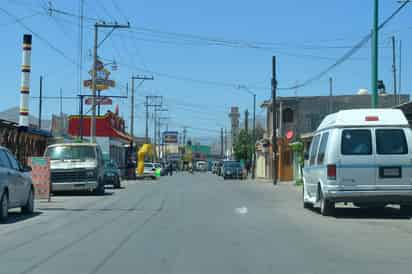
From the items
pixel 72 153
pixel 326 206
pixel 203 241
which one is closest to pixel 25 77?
pixel 72 153

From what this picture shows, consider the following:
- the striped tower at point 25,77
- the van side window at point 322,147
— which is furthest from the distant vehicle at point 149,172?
the van side window at point 322,147

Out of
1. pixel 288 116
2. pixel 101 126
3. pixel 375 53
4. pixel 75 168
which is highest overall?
pixel 288 116

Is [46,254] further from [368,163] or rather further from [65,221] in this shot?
[368,163]

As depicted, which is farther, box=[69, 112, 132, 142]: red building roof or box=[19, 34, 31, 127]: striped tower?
box=[69, 112, 132, 142]: red building roof

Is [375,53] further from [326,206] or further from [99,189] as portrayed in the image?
[99,189]

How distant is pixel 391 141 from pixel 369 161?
78cm

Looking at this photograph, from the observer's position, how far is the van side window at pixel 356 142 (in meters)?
17.3

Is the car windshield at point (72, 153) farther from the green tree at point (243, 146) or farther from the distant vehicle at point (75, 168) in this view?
the green tree at point (243, 146)

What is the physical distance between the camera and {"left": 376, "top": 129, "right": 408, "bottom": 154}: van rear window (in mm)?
17297

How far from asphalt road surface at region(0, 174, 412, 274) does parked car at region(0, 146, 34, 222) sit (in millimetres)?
395

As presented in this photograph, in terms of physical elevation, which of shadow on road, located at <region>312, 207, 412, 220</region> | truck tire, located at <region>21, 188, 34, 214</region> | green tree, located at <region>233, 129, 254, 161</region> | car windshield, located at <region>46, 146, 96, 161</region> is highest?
green tree, located at <region>233, 129, 254, 161</region>

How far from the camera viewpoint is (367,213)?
64.4 ft

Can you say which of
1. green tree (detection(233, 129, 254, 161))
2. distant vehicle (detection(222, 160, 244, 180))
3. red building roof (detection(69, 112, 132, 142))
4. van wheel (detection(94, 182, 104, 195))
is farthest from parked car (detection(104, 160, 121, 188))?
green tree (detection(233, 129, 254, 161))

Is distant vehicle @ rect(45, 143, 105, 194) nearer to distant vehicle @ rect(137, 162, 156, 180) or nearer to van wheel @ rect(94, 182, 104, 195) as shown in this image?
van wheel @ rect(94, 182, 104, 195)
